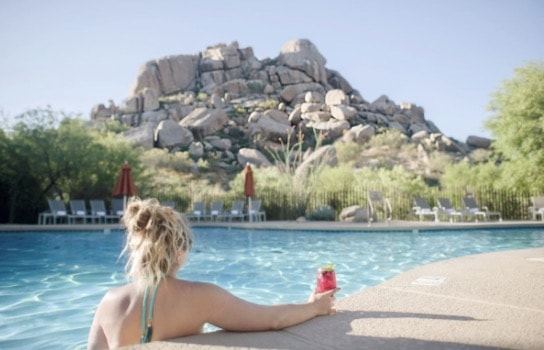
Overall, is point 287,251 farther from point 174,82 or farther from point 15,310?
point 174,82

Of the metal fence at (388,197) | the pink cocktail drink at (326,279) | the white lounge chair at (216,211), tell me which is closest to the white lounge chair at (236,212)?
the white lounge chair at (216,211)

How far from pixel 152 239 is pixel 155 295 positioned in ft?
0.77

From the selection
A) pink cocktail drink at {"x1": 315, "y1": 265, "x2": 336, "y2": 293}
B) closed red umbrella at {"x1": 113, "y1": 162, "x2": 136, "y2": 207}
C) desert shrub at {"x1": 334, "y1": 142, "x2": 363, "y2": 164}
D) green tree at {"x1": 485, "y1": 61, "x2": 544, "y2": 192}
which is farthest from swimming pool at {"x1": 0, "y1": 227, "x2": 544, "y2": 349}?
desert shrub at {"x1": 334, "y1": 142, "x2": 363, "y2": 164}

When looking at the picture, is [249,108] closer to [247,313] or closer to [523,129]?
[523,129]

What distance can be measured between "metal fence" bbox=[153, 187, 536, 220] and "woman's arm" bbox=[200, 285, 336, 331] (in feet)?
44.2

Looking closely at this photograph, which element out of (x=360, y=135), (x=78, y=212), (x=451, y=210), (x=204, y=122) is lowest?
(x=451, y=210)

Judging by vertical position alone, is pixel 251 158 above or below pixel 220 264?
above

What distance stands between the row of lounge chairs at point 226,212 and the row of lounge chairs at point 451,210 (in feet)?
18.9

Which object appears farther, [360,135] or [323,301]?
[360,135]

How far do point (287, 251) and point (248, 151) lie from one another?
81.3ft

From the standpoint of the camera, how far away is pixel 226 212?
16.0 meters

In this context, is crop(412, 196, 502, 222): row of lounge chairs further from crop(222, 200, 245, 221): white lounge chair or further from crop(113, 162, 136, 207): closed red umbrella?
crop(113, 162, 136, 207): closed red umbrella

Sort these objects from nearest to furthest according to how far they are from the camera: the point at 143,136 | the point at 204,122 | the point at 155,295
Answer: the point at 155,295 < the point at 143,136 < the point at 204,122

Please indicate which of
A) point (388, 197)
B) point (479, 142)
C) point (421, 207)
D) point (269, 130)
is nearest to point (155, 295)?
point (421, 207)
